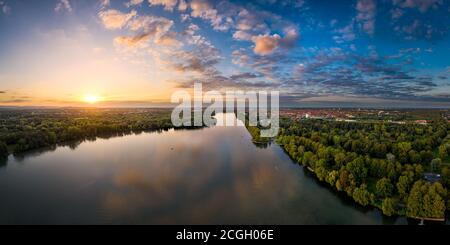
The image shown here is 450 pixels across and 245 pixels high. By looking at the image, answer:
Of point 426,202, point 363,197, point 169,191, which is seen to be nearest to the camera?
point 426,202

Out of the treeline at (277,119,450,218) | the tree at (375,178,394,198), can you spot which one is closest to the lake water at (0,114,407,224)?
the treeline at (277,119,450,218)

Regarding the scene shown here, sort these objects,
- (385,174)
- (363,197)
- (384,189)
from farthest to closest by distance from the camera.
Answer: (385,174)
(384,189)
(363,197)

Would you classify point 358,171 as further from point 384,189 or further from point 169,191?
point 169,191

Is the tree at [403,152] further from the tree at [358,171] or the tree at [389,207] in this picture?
the tree at [389,207]

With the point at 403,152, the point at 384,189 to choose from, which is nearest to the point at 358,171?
the point at 384,189

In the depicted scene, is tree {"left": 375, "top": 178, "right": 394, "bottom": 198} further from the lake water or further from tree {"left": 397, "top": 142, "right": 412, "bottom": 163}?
tree {"left": 397, "top": 142, "right": 412, "bottom": 163}

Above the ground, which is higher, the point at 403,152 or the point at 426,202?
the point at 403,152

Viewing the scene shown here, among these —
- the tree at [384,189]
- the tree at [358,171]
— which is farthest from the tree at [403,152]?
the tree at [384,189]

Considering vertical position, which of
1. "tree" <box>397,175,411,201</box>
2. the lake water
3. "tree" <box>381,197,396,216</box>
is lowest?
the lake water
